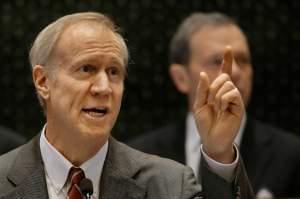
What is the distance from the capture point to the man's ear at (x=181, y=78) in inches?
193

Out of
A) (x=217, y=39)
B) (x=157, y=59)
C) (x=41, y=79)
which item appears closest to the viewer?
(x=41, y=79)

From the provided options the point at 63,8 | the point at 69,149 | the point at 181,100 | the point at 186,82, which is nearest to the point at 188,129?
the point at 186,82

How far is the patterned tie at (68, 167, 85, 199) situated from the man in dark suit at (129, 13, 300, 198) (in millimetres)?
1277

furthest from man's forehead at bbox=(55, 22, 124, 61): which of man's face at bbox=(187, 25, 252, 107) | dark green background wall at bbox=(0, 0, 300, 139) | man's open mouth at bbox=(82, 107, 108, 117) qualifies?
dark green background wall at bbox=(0, 0, 300, 139)

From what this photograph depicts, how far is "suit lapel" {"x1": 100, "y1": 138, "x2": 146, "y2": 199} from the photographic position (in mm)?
3209

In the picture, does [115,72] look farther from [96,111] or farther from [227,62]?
[227,62]

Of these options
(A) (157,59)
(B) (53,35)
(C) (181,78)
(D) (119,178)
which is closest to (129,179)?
(D) (119,178)

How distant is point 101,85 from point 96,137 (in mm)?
176

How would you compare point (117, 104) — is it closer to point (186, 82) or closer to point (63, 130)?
point (63, 130)

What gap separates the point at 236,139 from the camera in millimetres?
4676

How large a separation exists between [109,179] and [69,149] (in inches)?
7.3

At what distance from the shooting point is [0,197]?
3.12 m

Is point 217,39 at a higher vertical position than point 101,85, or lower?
lower

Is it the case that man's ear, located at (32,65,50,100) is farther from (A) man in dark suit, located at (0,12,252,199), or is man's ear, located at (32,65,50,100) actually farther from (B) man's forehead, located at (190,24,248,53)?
(B) man's forehead, located at (190,24,248,53)
